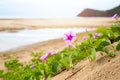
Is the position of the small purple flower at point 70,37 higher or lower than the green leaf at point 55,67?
higher

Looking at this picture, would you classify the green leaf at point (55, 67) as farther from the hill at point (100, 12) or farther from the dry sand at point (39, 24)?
the hill at point (100, 12)

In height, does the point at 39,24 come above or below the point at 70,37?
below

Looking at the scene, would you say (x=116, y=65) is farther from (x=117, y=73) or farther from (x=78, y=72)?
(x=78, y=72)

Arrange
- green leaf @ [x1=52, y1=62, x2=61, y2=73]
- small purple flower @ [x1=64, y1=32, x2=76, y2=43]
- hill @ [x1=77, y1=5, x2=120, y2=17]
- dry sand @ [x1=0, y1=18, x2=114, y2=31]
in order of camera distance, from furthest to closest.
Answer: hill @ [x1=77, y1=5, x2=120, y2=17] < dry sand @ [x1=0, y1=18, x2=114, y2=31] < green leaf @ [x1=52, y1=62, x2=61, y2=73] < small purple flower @ [x1=64, y1=32, x2=76, y2=43]

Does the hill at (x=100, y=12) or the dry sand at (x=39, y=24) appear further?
the hill at (x=100, y=12)

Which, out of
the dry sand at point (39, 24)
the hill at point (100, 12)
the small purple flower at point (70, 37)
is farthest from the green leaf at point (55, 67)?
the hill at point (100, 12)

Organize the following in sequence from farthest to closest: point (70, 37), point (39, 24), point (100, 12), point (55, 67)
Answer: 1. point (100, 12)
2. point (39, 24)
3. point (55, 67)
4. point (70, 37)

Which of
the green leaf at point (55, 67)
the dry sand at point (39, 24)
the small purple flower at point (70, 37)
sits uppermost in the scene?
the small purple flower at point (70, 37)

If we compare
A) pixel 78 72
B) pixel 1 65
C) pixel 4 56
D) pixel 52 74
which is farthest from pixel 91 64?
pixel 4 56

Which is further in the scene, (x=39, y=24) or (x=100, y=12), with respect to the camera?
(x=100, y=12)

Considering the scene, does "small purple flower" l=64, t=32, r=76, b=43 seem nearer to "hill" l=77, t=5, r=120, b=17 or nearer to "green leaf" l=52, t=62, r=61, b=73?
"green leaf" l=52, t=62, r=61, b=73

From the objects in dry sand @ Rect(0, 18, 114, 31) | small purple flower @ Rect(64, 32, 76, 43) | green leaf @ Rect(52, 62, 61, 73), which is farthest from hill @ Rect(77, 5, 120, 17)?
small purple flower @ Rect(64, 32, 76, 43)

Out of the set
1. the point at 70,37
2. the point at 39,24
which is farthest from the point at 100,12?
the point at 70,37

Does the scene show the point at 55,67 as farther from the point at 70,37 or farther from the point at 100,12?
the point at 100,12
